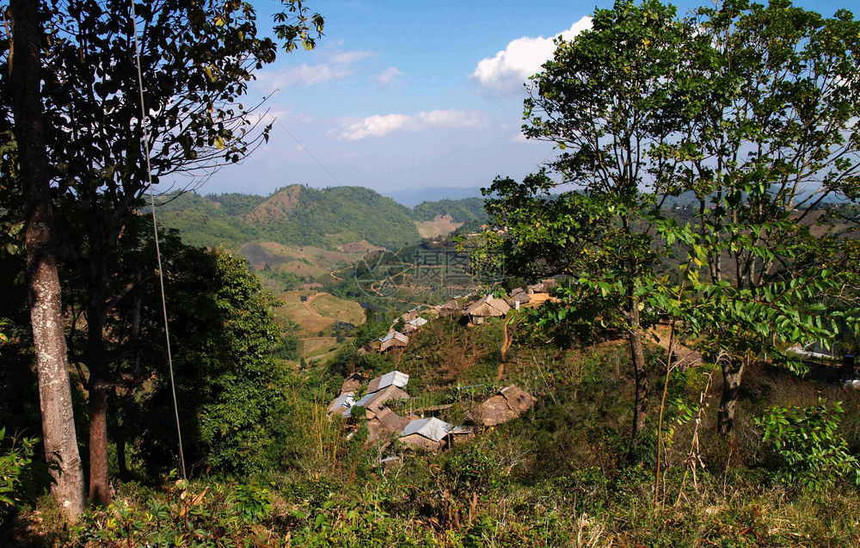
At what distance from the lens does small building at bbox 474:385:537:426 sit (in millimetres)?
17453

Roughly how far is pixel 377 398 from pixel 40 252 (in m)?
22.6

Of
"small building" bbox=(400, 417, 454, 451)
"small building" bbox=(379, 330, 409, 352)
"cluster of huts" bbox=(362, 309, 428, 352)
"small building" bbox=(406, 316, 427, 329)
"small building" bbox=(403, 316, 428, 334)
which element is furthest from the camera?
"small building" bbox=(406, 316, 427, 329)

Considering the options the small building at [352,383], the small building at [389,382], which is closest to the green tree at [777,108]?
the small building at [389,382]

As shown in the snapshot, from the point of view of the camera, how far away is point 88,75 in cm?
488

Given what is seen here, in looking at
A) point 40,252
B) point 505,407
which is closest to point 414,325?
point 505,407

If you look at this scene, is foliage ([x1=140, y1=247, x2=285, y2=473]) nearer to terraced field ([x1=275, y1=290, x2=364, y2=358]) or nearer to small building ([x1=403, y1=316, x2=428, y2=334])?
small building ([x1=403, y1=316, x2=428, y2=334])

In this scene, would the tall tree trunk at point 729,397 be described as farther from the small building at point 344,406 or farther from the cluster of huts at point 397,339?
the cluster of huts at point 397,339

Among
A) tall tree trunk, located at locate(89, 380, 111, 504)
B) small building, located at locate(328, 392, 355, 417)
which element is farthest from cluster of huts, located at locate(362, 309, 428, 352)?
tall tree trunk, located at locate(89, 380, 111, 504)

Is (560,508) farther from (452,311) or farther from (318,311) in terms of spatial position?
(318,311)

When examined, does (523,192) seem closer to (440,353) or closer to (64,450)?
(64,450)

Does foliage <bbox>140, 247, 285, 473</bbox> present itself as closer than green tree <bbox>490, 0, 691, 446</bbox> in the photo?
No

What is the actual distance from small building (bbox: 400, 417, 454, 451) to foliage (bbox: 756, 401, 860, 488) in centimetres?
1466

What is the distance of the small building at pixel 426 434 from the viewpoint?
18078mm

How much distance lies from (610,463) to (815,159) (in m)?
6.20
